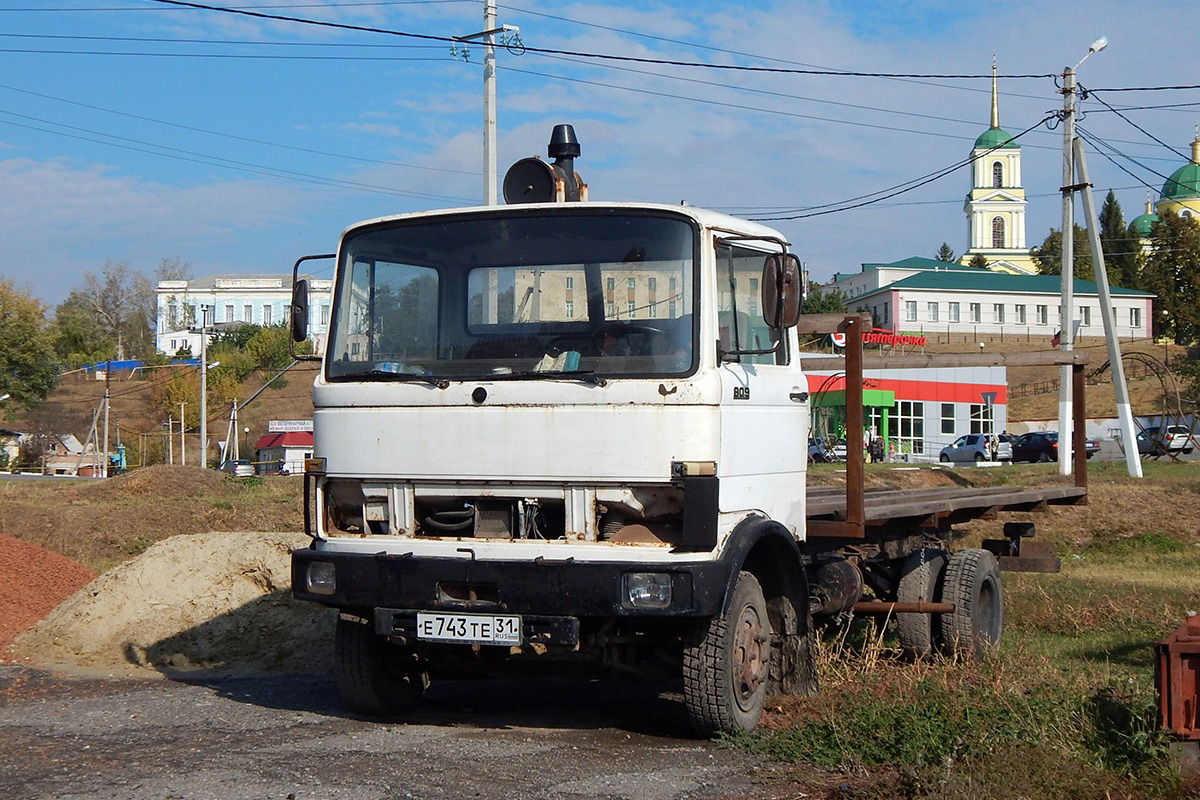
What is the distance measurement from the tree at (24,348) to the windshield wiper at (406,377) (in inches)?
2424

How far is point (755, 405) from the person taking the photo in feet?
20.7

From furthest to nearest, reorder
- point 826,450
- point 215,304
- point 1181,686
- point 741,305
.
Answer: point 215,304 < point 826,450 < point 741,305 < point 1181,686

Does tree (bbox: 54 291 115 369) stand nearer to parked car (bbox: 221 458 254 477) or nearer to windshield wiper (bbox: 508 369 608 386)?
parked car (bbox: 221 458 254 477)

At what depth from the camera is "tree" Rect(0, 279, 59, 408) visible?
61.7 m

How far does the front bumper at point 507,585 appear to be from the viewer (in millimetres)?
5523

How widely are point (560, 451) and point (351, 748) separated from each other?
66.0 inches

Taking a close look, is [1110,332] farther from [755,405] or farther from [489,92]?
[755,405]

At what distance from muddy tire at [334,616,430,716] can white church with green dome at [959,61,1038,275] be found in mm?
102586

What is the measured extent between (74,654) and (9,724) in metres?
2.95

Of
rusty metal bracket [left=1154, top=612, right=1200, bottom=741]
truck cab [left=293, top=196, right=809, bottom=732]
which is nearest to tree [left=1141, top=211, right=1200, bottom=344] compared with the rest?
truck cab [left=293, top=196, right=809, bottom=732]

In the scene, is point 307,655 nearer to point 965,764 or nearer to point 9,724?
point 9,724

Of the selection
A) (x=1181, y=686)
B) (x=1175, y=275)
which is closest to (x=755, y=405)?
(x=1181, y=686)

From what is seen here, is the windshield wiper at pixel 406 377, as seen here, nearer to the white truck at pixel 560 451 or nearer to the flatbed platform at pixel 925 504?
the white truck at pixel 560 451

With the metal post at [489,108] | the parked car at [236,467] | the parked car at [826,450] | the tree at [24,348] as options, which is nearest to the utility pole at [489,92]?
the metal post at [489,108]
